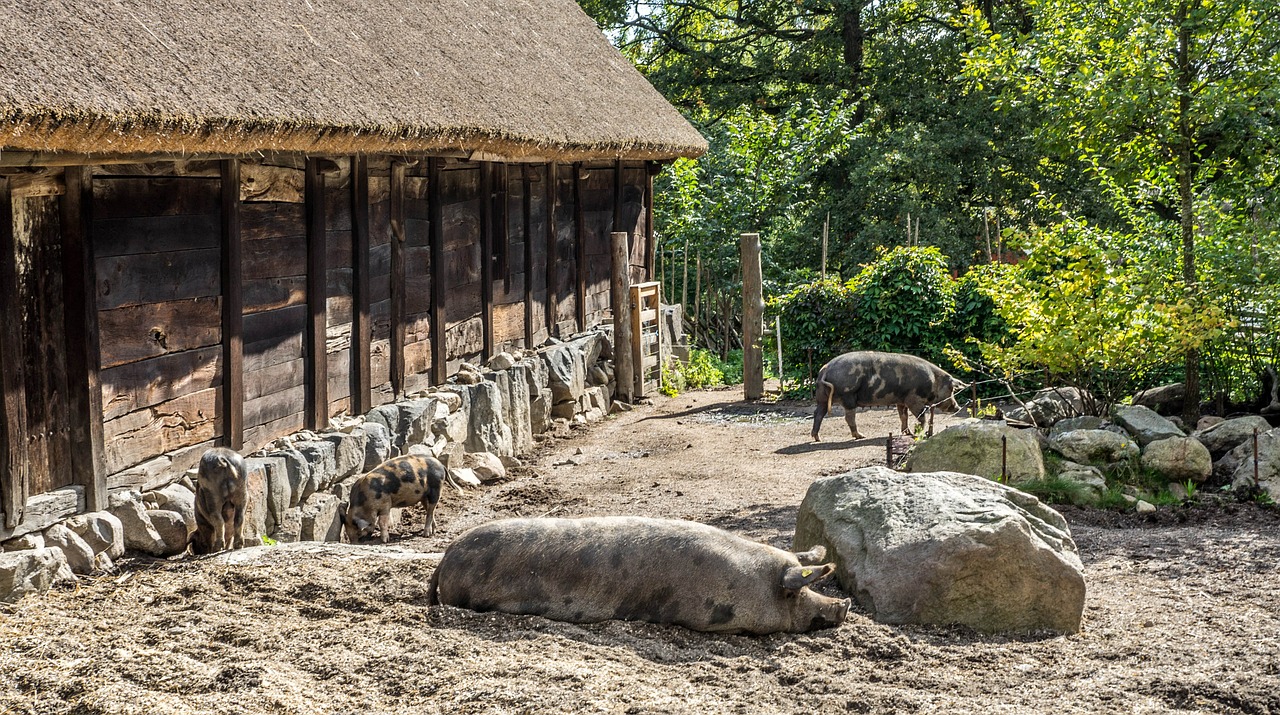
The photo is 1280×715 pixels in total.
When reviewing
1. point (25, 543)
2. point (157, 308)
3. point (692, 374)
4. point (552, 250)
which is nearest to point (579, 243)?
point (552, 250)

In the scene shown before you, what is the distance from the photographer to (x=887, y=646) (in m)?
5.10

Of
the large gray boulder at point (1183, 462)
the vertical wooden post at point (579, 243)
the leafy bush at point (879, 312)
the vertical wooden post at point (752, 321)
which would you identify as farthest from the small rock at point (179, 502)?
the leafy bush at point (879, 312)

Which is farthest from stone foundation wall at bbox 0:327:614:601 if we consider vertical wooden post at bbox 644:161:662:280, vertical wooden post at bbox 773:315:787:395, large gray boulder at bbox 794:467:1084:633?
large gray boulder at bbox 794:467:1084:633

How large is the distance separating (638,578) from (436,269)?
18.2ft

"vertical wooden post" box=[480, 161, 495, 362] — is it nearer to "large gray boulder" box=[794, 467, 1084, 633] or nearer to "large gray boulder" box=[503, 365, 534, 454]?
"large gray boulder" box=[503, 365, 534, 454]

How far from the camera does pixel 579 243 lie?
13883 mm

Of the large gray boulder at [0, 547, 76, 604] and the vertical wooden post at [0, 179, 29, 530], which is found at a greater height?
the vertical wooden post at [0, 179, 29, 530]

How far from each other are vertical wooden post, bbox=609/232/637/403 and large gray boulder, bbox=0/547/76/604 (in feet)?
28.1

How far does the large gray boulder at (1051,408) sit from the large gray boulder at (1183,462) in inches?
61.1

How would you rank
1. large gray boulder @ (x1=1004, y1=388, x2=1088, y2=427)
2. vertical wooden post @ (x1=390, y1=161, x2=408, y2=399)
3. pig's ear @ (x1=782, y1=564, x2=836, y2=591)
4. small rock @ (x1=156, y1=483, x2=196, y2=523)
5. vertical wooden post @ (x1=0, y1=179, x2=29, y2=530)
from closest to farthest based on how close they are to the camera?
pig's ear @ (x1=782, y1=564, x2=836, y2=591)
vertical wooden post @ (x1=0, y1=179, x2=29, y2=530)
small rock @ (x1=156, y1=483, x2=196, y2=523)
vertical wooden post @ (x1=390, y1=161, x2=408, y2=399)
large gray boulder @ (x1=1004, y1=388, x2=1088, y2=427)

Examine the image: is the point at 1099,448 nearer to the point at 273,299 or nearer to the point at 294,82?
the point at 273,299

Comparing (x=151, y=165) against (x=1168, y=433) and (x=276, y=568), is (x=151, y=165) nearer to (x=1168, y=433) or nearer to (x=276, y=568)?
(x=276, y=568)

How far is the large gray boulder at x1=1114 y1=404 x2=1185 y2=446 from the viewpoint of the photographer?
9336 millimetres

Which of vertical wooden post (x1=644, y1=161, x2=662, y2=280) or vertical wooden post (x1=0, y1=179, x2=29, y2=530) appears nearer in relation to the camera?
vertical wooden post (x1=0, y1=179, x2=29, y2=530)
